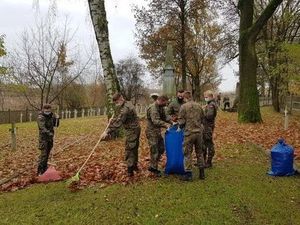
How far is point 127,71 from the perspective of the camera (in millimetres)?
72000

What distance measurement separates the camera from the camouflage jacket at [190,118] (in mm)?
8898

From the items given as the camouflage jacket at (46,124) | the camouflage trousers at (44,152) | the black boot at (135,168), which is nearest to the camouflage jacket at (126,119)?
the black boot at (135,168)

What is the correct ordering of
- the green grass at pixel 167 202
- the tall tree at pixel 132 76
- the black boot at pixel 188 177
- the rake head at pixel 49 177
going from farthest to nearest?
the tall tree at pixel 132 76, the rake head at pixel 49 177, the black boot at pixel 188 177, the green grass at pixel 167 202

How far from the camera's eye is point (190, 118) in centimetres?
891

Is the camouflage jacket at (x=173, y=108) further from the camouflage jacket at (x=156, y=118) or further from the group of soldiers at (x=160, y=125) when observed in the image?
the camouflage jacket at (x=156, y=118)

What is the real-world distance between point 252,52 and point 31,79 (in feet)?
54.4

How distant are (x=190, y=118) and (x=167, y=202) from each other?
2142 mm

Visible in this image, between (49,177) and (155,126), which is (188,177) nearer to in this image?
(155,126)

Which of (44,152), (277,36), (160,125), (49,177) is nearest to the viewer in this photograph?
(160,125)

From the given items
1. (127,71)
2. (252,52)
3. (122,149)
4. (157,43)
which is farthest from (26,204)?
(127,71)

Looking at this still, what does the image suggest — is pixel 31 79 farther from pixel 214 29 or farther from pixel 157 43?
pixel 214 29

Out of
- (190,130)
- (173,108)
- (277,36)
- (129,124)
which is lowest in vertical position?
(190,130)

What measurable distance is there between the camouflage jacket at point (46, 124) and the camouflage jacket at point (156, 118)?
3015 millimetres

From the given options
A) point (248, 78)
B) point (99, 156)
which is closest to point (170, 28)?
point (248, 78)
